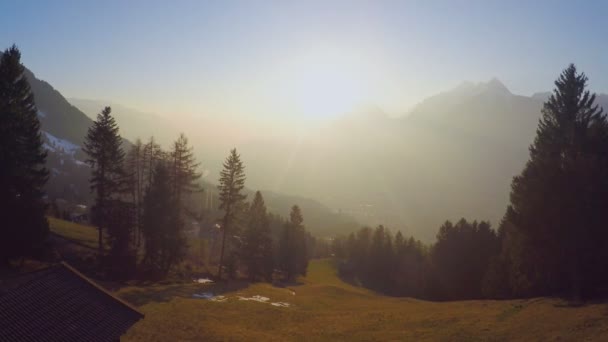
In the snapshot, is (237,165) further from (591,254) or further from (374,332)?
(591,254)

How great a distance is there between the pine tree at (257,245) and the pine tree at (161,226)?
12147 mm

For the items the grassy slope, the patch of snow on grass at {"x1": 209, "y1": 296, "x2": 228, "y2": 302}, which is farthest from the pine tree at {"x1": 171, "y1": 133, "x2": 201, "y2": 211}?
the patch of snow on grass at {"x1": 209, "y1": 296, "x2": 228, "y2": 302}

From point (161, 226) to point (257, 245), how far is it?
→ 15768 mm

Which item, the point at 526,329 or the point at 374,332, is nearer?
the point at 526,329

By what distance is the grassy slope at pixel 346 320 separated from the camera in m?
24.1

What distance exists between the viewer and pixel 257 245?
55500 mm

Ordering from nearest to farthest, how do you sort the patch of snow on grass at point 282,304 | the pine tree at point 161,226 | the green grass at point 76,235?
1. the patch of snow on grass at point 282,304
2. the pine tree at point 161,226
3. the green grass at point 76,235

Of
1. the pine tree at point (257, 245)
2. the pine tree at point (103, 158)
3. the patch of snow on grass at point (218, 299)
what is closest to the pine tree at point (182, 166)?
the pine tree at point (103, 158)

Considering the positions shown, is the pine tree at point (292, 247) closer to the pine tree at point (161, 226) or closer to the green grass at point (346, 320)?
the pine tree at point (161, 226)

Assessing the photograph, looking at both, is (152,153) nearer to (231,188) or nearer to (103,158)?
(231,188)

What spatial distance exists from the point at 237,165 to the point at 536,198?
32.2m

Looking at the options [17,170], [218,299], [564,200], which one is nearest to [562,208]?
[564,200]

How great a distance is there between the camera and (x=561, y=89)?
3625 centimetres

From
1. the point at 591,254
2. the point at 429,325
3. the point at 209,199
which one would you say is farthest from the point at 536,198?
the point at 209,199
